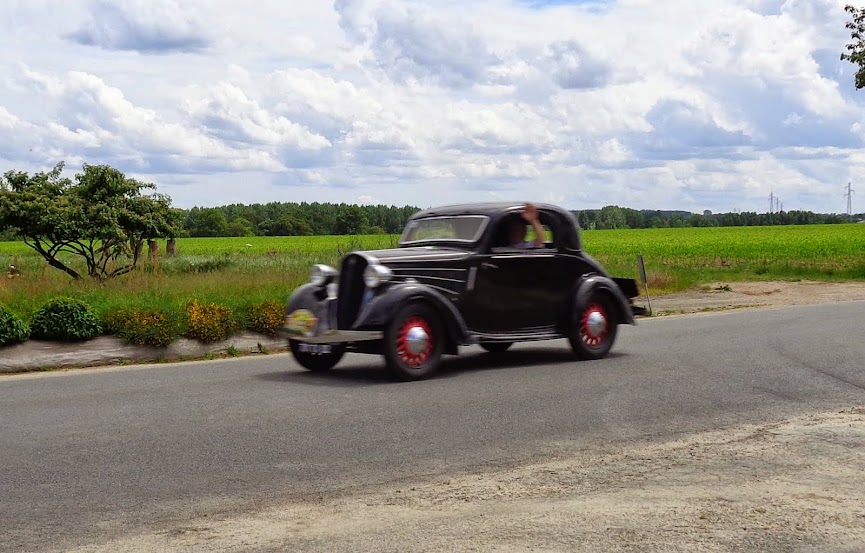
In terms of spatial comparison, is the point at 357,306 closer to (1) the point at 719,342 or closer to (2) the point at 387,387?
(2) the point at 387,387

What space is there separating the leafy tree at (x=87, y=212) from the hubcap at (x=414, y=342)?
14213mm

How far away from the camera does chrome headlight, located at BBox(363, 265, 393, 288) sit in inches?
451

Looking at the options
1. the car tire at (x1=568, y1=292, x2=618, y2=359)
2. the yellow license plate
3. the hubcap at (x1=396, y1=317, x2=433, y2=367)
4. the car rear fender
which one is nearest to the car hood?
the hubcap at (x1=396, y1=317, x2=433, y2=367)

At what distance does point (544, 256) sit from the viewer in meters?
12.8

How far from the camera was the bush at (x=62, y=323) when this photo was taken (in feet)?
46.5

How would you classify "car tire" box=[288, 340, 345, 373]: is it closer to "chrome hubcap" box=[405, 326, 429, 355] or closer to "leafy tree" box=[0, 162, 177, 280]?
"chrome hubcap" box=[405, 326, 429, 355]

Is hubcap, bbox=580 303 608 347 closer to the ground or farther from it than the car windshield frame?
closer to the ground

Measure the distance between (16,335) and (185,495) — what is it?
7.98 metres

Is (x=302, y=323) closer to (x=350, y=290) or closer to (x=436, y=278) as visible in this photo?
(x=350, y=290)

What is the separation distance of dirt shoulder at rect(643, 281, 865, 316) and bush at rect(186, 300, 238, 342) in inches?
377

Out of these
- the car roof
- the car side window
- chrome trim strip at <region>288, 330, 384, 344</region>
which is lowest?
chrome trim strip at <region>288, 330, 384, 344</region>

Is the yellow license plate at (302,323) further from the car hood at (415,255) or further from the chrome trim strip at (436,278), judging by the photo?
the chrome trim strip at (436,278)

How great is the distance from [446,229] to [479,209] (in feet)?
1.47

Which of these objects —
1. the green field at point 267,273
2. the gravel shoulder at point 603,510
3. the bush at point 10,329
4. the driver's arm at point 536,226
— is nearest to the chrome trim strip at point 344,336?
the driver's arm at point 536,226
